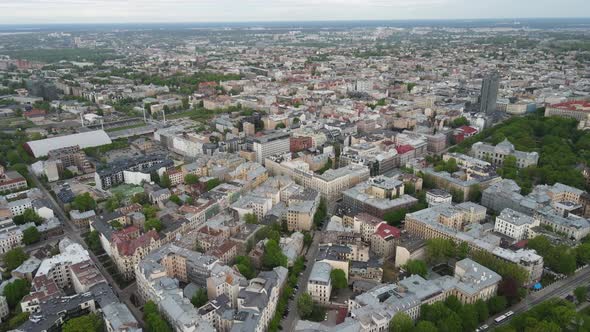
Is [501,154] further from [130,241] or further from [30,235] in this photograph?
[30,235]

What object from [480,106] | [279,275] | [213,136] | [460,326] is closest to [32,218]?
[279,275]

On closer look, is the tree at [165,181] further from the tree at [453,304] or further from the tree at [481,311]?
the tree at [481,311]

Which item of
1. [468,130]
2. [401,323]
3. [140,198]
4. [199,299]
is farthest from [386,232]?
[468,130]

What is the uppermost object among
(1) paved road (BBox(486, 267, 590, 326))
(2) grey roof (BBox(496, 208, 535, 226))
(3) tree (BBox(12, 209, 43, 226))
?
(2) grey roof (BBox(496, 208, 535, 226))

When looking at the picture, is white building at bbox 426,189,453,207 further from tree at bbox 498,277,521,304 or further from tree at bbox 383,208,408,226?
tree at bbox 498,277,521,304

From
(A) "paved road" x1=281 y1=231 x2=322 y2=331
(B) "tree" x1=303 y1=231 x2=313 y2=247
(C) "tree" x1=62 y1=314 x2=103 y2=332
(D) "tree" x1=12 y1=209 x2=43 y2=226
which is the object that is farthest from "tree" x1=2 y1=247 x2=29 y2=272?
(B) "tree" x1=303 y1=231 x2=313 y2=247

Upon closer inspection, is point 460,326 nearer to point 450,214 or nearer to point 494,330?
point 494,330

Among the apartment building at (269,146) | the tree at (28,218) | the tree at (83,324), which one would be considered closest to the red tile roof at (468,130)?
the apartment building at (269,146)
